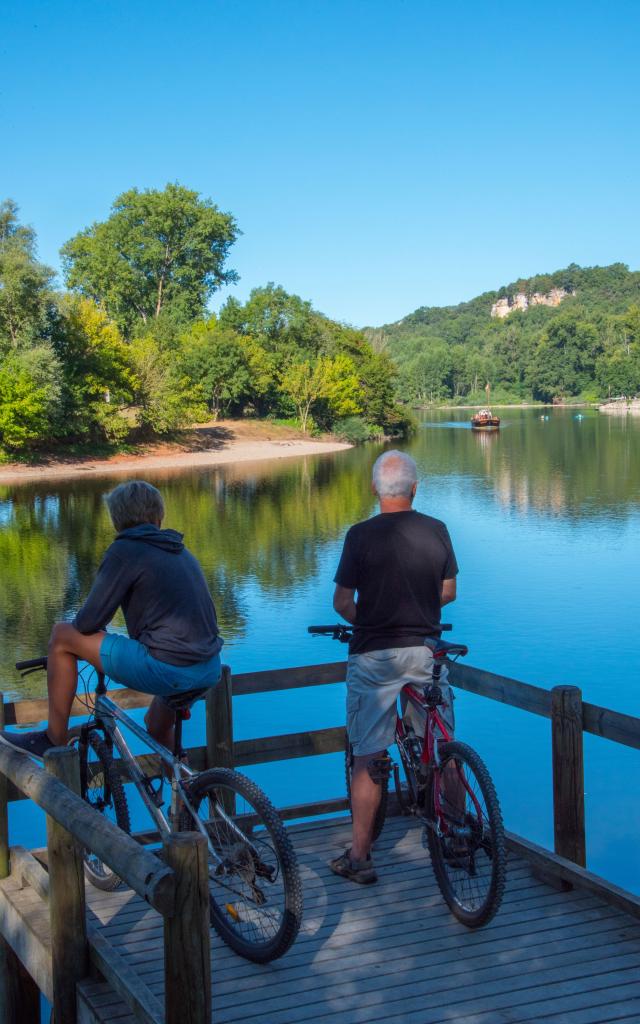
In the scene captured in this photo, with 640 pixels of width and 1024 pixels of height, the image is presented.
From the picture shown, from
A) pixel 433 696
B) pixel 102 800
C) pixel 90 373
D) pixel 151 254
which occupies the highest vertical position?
pixel 151 254

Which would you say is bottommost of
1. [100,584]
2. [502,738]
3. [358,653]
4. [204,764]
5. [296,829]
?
[502,738]

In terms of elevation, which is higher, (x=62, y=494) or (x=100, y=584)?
(x=100, y=584)

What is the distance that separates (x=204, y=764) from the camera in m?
4.62

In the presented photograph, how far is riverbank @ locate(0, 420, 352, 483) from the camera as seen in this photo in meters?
41.7

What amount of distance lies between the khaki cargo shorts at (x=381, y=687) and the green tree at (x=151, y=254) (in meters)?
75.1

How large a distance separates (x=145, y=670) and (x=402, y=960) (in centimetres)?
131

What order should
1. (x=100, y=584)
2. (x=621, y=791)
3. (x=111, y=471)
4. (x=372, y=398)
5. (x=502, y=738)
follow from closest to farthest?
1. (x=100, y=584)
2. (x=621, y=791)
3. (x=502, y=738)
4. (x=111, y=471)
5. (x=372, y=398)

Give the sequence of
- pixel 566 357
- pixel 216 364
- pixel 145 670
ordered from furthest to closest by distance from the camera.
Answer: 1. pixel 566 357
2. pixel 216 364
3. pixel 145 670

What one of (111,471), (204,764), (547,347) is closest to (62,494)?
(111,471)

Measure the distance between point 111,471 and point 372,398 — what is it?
32972mm

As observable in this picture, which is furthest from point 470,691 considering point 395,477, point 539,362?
point 539,362

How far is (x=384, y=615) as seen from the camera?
3.99 m

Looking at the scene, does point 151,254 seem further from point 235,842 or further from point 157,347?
point 235,842

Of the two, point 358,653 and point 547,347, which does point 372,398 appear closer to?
point 358,653
